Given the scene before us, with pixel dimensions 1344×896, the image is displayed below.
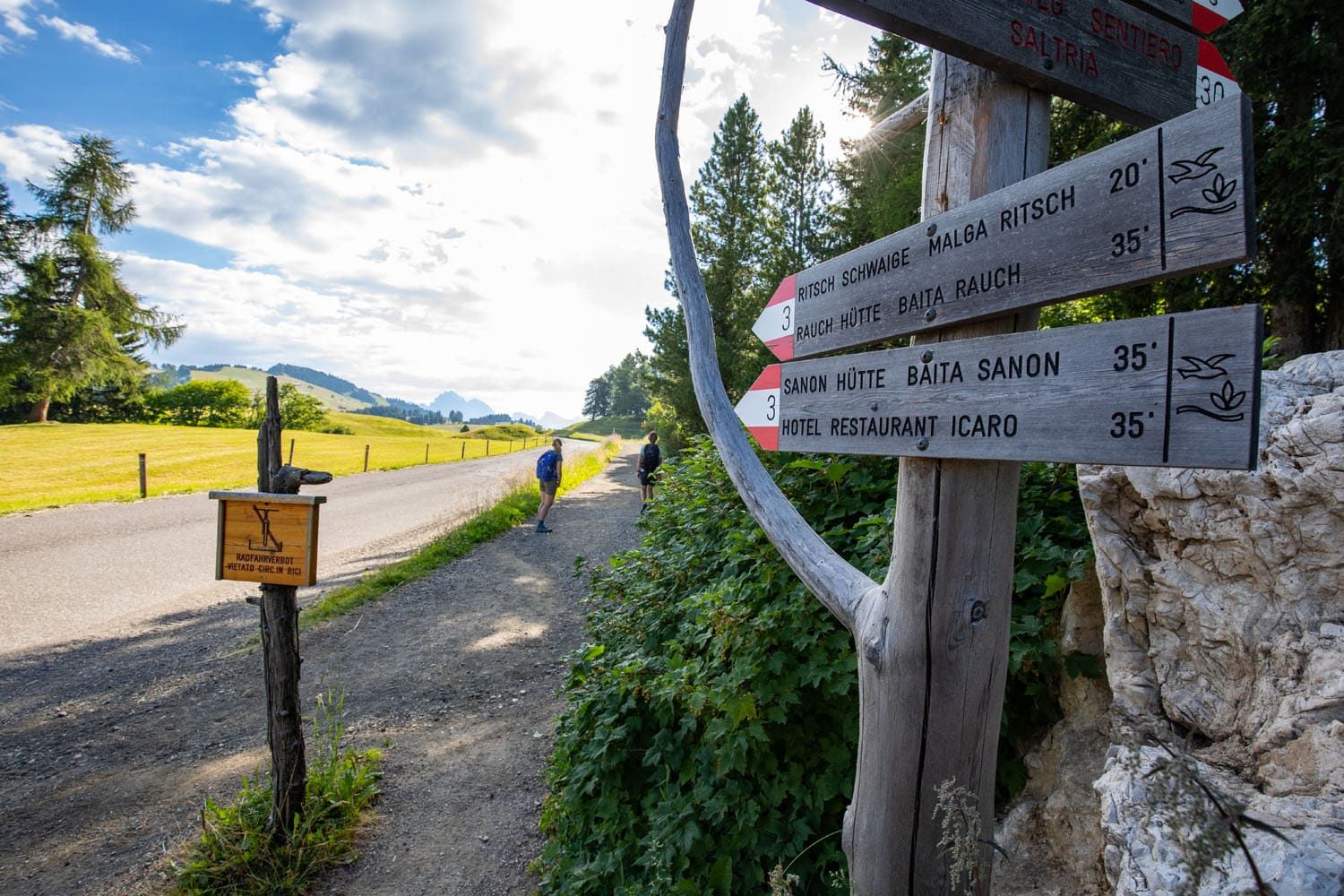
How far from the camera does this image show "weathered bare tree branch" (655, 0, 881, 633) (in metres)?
1.84

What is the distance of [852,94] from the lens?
13453mm

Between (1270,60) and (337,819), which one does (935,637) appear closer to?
(337,819)

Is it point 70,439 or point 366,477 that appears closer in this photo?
point 366,477

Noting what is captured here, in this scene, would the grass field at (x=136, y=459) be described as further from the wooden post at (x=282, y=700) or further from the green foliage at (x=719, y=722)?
the green foliage at (x=719, y=722)

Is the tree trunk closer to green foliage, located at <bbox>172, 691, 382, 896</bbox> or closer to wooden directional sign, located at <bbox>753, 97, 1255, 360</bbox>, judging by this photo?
wooden directional sign, located at <bbox>753, 97, 1255, 360</bbox>

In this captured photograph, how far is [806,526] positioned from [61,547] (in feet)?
46.9

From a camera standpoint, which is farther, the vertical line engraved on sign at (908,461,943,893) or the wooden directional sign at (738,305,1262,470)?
the vertical line engraved on sign at (908,461,943,893)

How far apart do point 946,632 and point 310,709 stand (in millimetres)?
5715

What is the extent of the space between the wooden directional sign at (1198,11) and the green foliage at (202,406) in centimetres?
5873

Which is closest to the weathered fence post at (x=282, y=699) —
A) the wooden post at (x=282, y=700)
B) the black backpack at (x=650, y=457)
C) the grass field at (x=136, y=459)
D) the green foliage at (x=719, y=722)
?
the wooden post at (x=282, y=700)

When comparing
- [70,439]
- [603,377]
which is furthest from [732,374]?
[603,377]

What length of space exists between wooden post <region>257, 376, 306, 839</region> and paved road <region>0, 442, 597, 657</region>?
544 centimetres

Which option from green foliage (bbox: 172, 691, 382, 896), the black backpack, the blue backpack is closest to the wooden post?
green foliage (bbox: 172, 691, 382, 896)

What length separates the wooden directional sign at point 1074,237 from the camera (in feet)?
3.57
